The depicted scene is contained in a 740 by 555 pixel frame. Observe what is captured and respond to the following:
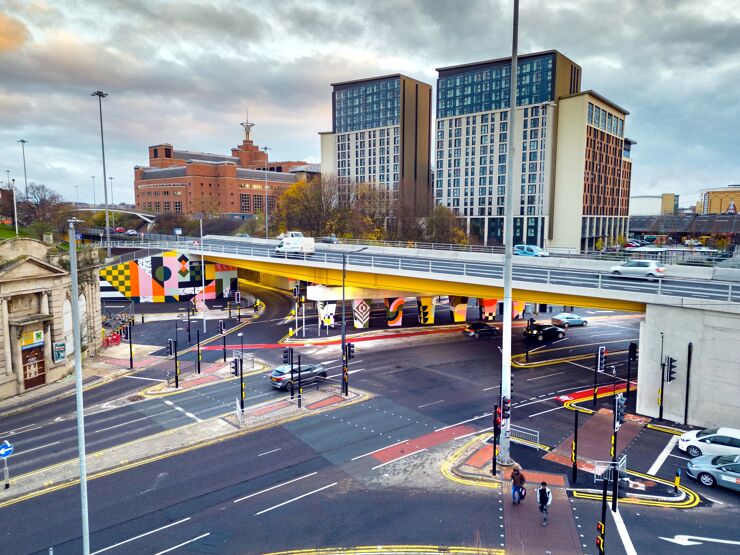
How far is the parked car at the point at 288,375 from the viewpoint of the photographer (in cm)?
2870

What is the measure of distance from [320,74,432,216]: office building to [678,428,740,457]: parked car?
11379 cm

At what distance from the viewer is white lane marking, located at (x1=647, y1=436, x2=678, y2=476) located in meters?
19.6

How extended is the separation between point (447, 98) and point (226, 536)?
399 ft

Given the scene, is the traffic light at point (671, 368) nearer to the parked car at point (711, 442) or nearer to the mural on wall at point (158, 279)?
the parked car at point (711, 442)

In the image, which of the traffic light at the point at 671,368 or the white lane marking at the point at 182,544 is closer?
the white lane marking at the point at 182,544

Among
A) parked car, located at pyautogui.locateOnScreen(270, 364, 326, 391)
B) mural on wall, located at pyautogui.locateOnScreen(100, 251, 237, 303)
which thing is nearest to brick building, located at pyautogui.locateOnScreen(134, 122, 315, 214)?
mural on wall, located at pyautogui.locateOnScreen(100, 251, 237, 303)

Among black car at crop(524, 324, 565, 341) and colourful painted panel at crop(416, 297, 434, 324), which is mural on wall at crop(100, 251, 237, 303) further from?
black car at crop(524, 324, 565, 341)

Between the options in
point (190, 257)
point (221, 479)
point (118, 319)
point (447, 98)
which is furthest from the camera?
point (447, 98)

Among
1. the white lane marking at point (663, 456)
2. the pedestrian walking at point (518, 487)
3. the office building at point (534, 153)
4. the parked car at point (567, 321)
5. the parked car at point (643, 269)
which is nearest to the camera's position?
the pedestrian walking at point (518, 487)

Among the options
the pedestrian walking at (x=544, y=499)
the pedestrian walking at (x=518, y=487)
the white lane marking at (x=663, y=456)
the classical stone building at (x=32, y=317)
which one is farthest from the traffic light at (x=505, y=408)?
the classical stone building at (x=32, y=317)

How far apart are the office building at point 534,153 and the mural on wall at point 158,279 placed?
70.6 metres

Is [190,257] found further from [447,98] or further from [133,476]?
[447,98]

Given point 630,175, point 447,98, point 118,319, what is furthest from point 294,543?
point 630,175

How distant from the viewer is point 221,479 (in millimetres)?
18750
